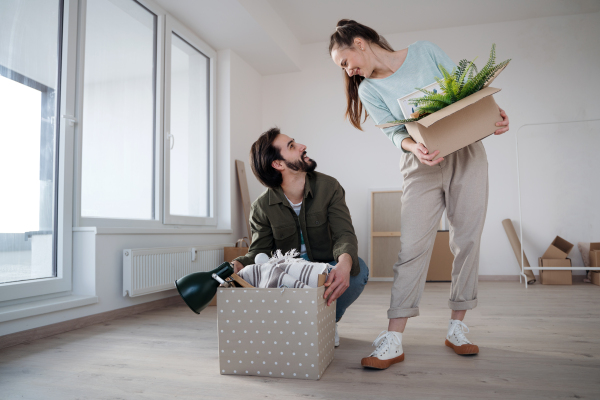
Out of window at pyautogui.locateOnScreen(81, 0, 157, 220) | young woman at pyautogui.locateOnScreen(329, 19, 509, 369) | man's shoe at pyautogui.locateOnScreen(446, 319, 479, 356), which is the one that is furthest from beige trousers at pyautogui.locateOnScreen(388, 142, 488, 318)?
window at pyautogui.locateOnScreen(81, 0, 157, 220)

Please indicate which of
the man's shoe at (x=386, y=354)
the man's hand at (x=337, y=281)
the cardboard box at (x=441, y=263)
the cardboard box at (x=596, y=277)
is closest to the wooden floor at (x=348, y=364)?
the man's shoe at (x=386, y=354)

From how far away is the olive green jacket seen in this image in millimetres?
1652

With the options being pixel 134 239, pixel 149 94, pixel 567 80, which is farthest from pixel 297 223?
pixel 567 80

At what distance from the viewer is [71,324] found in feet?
7.19

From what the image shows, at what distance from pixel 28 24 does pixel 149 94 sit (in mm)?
1043

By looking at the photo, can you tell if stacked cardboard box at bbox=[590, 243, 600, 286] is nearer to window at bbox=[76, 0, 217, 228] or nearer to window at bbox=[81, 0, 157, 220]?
window at bbox=[76, 0, 217, 228]

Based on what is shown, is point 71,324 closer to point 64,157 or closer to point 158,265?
point 158,265

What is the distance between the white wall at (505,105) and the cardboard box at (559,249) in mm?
119

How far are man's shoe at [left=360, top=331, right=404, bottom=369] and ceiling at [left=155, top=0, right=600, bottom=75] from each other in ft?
9.71

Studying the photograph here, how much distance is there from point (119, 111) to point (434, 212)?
7.48 feet

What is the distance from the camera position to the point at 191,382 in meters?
1.30

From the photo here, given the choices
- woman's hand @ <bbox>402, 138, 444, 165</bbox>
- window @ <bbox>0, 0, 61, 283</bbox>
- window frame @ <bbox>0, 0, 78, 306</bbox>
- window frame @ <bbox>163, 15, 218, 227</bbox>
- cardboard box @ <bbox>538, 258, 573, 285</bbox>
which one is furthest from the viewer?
cardboard box @ <bbox>538, 258, 573, 285</bbox>

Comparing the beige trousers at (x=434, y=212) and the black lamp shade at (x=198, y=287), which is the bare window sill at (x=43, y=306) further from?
the beige trousers at (x=434, y=212)

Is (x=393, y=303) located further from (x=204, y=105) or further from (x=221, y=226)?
(x=204, y=105)
